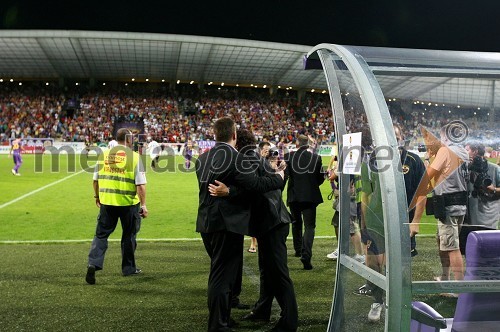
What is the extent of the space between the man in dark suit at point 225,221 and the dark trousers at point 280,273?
0.90 feet

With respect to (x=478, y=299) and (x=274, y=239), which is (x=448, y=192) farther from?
(x=274, y=239)

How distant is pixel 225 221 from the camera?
14.3 feet

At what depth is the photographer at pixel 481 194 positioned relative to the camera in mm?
3138

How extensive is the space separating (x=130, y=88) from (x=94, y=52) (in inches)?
366

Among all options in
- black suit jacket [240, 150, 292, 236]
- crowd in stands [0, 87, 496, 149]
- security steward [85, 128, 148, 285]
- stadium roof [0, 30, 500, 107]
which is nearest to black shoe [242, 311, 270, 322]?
black suit jacket [240, 150, 292, 236]

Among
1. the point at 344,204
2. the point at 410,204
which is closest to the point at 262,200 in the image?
the point at 344,204

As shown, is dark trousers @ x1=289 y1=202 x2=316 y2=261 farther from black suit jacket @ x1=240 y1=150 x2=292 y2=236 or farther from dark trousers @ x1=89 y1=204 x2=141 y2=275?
black suit jacket @ x1=240 y1=150 x2=292 y2=236

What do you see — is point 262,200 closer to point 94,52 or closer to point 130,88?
point 94,52

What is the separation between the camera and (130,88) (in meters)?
53.3

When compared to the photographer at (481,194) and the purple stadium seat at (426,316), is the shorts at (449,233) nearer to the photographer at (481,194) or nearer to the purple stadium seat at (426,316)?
the photographer at (481,194)

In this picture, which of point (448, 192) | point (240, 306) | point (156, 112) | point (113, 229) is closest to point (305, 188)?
point (240, 306)

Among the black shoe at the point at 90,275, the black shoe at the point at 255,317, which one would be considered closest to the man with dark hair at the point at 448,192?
the black shoe at the point at 255,317

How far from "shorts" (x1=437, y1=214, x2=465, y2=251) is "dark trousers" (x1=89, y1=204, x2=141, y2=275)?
4.49 metres

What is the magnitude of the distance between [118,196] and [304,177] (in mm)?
2673
